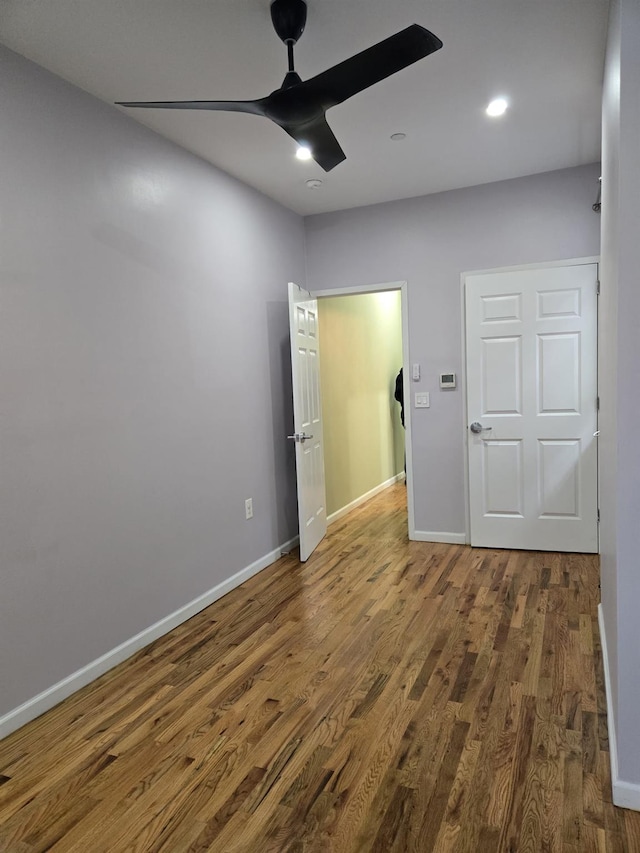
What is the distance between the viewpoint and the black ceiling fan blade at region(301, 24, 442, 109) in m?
1.62

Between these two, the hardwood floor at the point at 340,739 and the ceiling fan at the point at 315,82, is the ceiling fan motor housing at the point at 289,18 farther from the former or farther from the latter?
the hardwood floor at the point at 340,739

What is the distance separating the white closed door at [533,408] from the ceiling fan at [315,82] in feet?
7.33

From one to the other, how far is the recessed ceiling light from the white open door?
1605 millimetres

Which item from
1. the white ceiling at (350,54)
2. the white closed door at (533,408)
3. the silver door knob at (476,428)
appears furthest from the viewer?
the silver door knob at (476,428)

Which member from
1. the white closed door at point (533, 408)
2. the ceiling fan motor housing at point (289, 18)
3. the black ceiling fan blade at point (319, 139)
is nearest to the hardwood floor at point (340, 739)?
the white closed door at point (533, 408)

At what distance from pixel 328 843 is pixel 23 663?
1382mm

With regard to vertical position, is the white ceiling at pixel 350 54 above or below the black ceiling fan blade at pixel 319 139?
above

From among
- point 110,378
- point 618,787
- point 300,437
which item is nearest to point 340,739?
point 618,787

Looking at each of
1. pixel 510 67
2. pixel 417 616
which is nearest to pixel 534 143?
pixel 510 67

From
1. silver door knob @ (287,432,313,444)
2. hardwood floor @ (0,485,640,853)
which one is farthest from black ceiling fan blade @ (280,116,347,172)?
hardwood floor @ (0,485,640,853)

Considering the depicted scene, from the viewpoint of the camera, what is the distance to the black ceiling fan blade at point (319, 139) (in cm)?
208

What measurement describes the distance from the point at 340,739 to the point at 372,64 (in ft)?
7.56

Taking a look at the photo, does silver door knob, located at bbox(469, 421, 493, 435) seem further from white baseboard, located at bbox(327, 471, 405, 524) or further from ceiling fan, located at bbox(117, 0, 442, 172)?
ceiling fan, located at bbox(117, 0, 442, 172)

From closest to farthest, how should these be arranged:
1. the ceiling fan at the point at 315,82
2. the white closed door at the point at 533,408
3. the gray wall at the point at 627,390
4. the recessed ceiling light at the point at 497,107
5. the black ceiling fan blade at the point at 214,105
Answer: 1. the gray wall at the point at 627,390
2. the ceiling fan at the point at 315,82
3. the black ceiling fan blade at the point at 214,105
4. the recessed ceiling light at the point at 497,107
5. the white closed door at the point at 533,408
